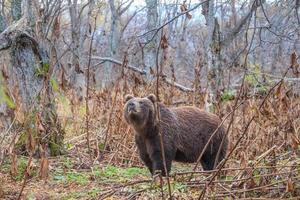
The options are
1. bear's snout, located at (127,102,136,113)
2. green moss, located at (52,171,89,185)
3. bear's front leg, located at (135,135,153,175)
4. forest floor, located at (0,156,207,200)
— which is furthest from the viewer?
bear's front leg, located at (135,135,153,175)

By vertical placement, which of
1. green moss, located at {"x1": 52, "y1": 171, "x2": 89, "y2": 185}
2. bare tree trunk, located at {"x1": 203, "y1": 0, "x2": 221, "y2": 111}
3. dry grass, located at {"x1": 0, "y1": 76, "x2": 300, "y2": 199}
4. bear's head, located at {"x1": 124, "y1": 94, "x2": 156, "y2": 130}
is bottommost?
green moss, located at {"x1": 52, "y1": 171, "x2": 89, "y2": 185}

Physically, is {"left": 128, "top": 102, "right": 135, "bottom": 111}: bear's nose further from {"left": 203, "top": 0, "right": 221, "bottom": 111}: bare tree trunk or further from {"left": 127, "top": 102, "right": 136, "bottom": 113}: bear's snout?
{"left": 203, "top": 0, "right": 221, "bottom": 111}: bare tree trunk

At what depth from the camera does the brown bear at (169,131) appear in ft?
22.4

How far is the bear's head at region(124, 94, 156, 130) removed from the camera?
22.2 ft

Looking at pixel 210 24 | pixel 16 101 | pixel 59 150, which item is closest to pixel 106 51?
pixel 210 24

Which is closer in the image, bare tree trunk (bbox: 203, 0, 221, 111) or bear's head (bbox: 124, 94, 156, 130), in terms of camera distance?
bear's head (bbox: 124, 94, 156, 130)

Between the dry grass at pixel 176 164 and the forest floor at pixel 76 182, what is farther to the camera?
the forest floor at pixel 76 182

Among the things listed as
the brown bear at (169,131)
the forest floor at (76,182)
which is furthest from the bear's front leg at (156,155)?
the forest floor at (76,182)

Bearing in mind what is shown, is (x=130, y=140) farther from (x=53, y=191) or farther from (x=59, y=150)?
(x=53, y=191)

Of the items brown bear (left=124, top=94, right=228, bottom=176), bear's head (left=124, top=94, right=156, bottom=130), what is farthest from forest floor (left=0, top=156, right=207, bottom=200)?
bear's head (left=124, top=94, right=156, bottom=130)

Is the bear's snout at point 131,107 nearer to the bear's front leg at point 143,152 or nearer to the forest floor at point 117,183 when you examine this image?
the bear's front leg at point 143,152

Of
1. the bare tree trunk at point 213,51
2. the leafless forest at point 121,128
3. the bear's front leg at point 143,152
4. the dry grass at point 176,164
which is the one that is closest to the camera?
the leafless forest at point 121,128

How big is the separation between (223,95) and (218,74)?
1.61ft

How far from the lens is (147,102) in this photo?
22.8 ft
